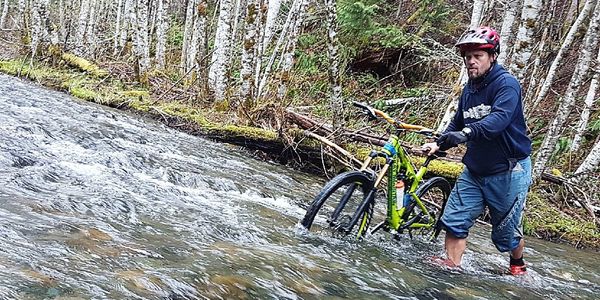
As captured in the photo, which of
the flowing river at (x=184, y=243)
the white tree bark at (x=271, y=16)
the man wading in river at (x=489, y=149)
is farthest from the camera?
the white tree bark at (x=271, y=16)

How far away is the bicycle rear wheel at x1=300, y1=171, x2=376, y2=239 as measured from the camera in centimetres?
511

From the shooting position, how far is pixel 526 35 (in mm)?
7840

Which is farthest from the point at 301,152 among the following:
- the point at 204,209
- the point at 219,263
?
the point at 219,263

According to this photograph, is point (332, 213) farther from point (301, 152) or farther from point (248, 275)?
point (301, 152)

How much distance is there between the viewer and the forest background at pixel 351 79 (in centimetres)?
866

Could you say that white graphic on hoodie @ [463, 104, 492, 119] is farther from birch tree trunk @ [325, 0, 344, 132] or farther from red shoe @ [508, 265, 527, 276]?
birch tree trunk @ [325, 0, 344, 132]

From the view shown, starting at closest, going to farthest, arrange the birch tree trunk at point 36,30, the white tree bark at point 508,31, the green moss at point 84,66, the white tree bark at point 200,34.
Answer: the white tree bark at point 508,31, the white tree bark at point 200,34, the green moss at point 84,66, the birch tree trunk at point 36,30

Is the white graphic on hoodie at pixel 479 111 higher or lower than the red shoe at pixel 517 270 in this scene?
higher

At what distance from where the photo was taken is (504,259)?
19.7 feet

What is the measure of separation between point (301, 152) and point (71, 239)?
20.6ft

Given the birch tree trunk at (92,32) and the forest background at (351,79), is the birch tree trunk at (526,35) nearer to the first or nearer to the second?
the forest background at (351,79)

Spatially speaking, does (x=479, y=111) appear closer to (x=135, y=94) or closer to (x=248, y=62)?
(x=248, y=62)

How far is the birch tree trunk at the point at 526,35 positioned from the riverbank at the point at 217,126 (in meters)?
1.80

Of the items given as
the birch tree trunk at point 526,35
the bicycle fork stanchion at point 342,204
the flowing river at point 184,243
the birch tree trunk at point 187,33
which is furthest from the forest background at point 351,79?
the bicycle fork stanchion at point 342,204
